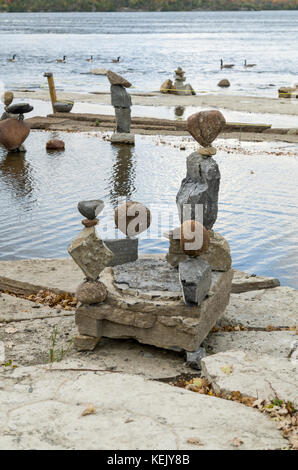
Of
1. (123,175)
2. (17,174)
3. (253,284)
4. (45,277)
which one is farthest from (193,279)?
(17,174)

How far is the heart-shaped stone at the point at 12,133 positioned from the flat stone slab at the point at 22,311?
9623 millimetres

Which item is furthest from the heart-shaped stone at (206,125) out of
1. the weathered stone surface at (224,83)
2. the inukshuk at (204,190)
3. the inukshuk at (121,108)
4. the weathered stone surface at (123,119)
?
the weathered stone surface at (224,83)

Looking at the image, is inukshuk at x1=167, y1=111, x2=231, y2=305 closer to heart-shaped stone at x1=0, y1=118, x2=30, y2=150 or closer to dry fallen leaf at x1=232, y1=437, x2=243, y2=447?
dry fallen leaf at x1=232, y1=437, x2=243, y2=447

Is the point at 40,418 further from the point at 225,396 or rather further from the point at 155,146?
the point at 155,146

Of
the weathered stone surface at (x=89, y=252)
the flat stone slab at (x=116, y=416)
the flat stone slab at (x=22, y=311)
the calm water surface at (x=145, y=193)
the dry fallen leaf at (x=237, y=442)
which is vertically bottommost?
the calm water surface at (x=145, y=193)

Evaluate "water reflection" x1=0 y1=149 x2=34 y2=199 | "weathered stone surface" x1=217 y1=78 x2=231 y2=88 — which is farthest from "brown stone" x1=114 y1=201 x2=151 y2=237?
"weathered stone surface" x1=217 y1=78 x2=231 y2=88

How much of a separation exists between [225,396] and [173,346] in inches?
38.5

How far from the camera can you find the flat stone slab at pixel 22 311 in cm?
687

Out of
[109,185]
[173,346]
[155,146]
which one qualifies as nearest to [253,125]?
[155,146]

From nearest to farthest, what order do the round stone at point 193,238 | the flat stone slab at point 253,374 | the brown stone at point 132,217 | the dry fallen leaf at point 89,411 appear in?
1. the dry fallen leaf at point 89,411
2. the flat stone slab at point 253,374
3. the round stone at point 193,238
4. the brown stone at point 132,217

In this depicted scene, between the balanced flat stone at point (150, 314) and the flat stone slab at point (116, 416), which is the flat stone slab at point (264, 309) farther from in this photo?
the flat stone slab at point (116, 416)

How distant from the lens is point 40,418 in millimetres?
4551

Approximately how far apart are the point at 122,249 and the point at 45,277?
57.5 inches

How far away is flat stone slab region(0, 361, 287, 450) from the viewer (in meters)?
4.20
